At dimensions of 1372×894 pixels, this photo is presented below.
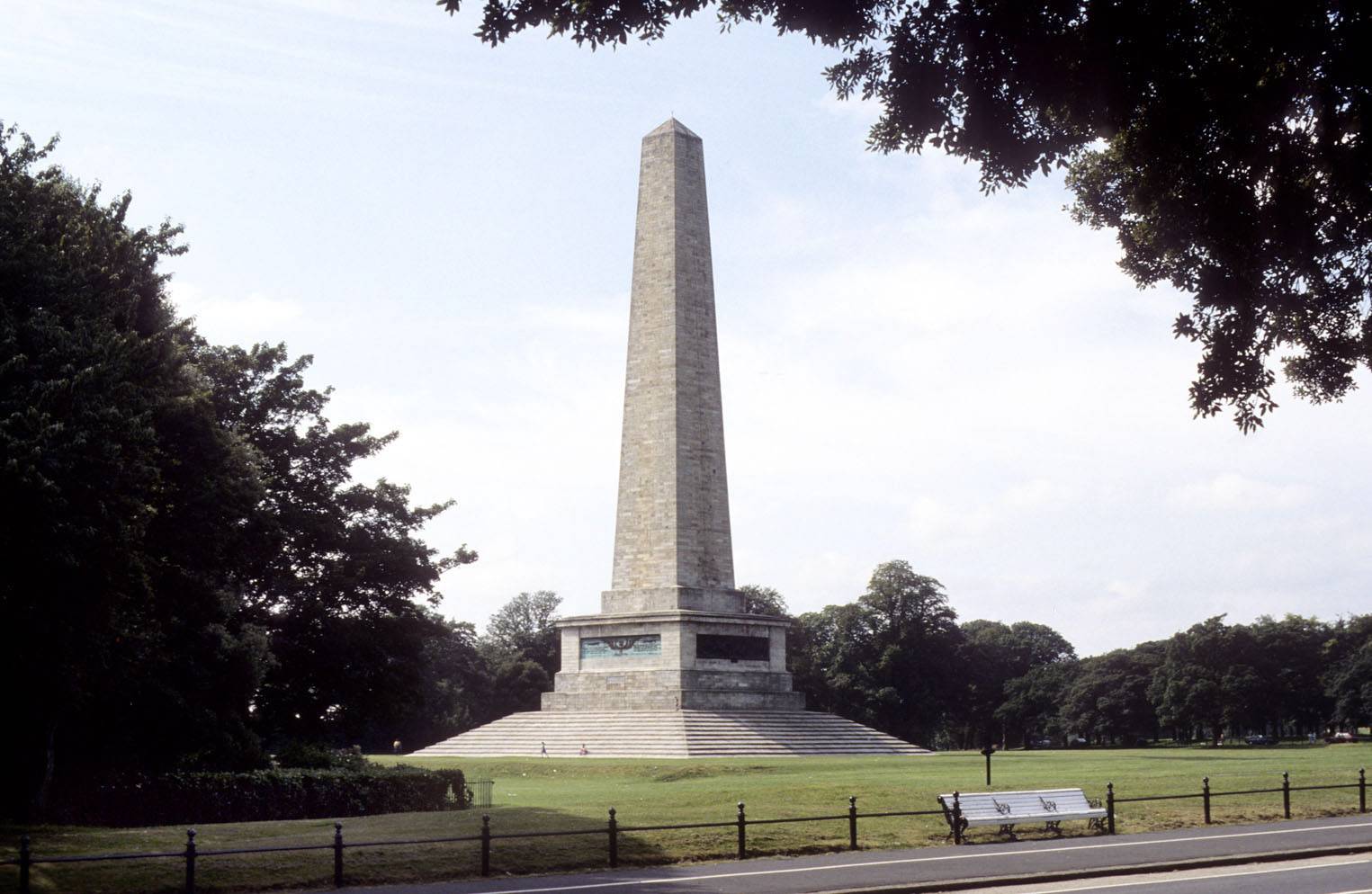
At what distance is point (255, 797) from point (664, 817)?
28.8 feet

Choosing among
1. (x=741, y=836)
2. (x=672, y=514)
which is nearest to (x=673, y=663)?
(x=672, y=514)

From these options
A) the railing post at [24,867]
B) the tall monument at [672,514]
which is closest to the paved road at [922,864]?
the railing post at [24,867]

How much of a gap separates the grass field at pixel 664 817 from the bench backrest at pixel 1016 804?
1.67 ft

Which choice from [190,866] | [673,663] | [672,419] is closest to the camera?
[190,866]

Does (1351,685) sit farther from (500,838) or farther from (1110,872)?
(500,838)

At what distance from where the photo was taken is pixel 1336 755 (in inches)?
1772

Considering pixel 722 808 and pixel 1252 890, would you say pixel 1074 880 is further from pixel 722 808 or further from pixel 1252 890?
pixel 722 808

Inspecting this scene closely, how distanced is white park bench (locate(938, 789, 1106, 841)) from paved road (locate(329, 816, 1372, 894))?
0.61 metres

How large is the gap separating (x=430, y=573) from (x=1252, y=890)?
85.4ft

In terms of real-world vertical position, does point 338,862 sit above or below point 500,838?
above

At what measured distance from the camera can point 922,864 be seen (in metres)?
18.2

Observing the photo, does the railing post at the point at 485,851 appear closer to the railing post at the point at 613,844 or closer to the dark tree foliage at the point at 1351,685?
the railing post at the point at 613,844

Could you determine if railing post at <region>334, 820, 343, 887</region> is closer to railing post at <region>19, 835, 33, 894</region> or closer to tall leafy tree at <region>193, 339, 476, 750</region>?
railing post at <region>19, 835, 33, 894</region>

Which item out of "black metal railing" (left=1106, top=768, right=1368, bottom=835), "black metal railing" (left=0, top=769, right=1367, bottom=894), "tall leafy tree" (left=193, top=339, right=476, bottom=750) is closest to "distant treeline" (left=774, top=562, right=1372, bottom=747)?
"tall leafy tree" (left=193, top=339, right=476, bottom=750)
